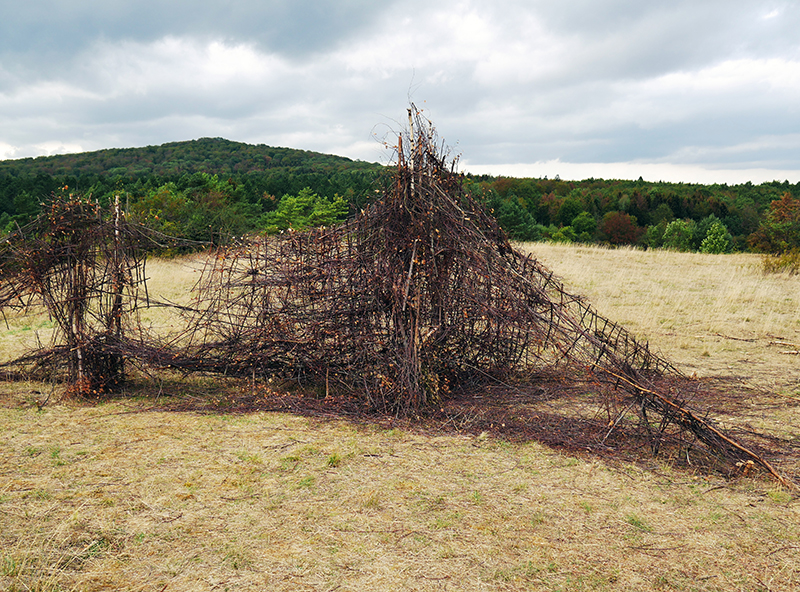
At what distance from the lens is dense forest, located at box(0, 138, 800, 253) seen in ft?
93.1

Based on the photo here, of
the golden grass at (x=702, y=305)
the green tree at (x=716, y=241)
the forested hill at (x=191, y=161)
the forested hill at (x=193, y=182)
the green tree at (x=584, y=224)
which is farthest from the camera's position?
the forested hill at (x=191, y=161)

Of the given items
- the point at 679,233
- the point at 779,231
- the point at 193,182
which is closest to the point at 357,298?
the point at 779,231

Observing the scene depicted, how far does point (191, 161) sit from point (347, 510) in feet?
220

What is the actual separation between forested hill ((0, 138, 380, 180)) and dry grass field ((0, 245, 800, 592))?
178 feet

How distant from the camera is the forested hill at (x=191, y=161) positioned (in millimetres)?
57062

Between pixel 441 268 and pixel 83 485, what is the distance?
3.69m

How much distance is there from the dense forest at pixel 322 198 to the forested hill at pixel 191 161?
136 mm

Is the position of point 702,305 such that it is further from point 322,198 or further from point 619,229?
point 619,229

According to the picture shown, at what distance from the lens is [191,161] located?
6425 cm

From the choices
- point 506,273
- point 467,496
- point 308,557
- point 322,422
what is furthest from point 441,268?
point 308,557

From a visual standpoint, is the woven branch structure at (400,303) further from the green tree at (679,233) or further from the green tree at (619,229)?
the green tree at (619,229)

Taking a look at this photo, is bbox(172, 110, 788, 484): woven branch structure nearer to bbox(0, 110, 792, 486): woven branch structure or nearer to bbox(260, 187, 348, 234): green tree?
bbox(0, 110, 792, 486): woven branch structure

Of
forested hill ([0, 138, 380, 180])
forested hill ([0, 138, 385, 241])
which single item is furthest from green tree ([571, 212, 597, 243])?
forested hill ([0, 138, 380, 180])

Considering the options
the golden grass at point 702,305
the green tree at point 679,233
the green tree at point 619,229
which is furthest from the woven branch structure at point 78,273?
the green tree at point 619,229
